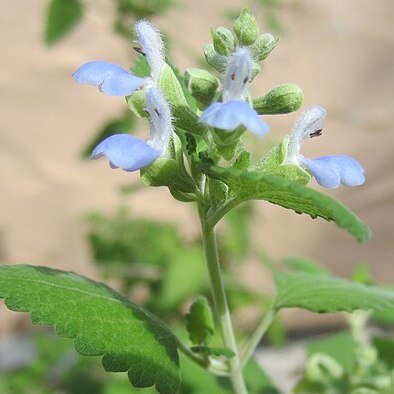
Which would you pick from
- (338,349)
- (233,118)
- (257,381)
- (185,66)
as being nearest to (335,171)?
(233,118)

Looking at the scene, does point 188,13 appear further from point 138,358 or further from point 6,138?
point 138,358

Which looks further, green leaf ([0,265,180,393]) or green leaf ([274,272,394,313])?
green leaf ([274,272,394,313])

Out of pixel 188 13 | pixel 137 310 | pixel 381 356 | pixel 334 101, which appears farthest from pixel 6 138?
pixel 137 310

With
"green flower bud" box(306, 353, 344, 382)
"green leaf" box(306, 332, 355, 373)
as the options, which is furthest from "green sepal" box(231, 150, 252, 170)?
"green leaf" box(306, 332, 355, 373)

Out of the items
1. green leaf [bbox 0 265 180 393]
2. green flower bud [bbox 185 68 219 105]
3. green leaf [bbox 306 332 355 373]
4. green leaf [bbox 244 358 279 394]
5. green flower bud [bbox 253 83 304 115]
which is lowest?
green leaf [bbox 306 332 355 373]

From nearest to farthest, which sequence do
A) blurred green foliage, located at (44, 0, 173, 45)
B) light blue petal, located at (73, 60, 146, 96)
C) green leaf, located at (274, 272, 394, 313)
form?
light blue petal, located at (73, 60, 146, 96)
green leaf, located at (274, 272, 394, 313)
blurred green foliage, located at (44, 0, 173, 45)

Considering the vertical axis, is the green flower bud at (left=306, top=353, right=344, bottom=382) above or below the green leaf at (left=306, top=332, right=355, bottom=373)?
above

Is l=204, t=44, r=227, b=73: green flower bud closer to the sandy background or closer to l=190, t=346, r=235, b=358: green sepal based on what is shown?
l=190, t=346, r=235, b=358: green sepal
